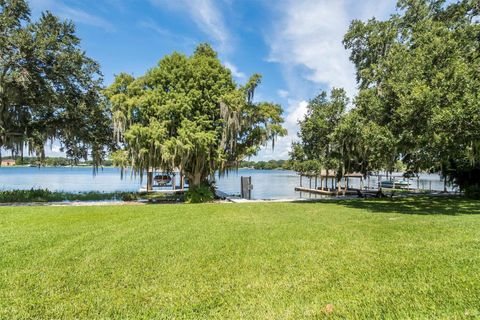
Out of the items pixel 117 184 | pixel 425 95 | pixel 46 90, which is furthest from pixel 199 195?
pixel 117 184

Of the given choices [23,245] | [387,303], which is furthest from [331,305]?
[23,245]

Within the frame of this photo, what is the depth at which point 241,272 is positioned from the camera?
4.09 m

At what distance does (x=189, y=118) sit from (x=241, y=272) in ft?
37.8

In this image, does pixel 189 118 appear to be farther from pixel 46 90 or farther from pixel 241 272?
pixel 241 272

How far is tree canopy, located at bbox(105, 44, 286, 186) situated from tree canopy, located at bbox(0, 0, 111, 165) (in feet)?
7.70

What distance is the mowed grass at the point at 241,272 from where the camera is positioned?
305 centimetres

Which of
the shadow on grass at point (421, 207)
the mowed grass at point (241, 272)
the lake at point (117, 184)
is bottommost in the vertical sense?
the lake at point (117, 184)

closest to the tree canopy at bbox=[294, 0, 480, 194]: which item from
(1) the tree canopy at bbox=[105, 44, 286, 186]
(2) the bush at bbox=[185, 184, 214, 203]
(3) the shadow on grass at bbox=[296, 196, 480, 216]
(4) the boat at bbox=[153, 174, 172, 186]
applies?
(3) the shadow on grass at bbox=[296, 196, 480, 216]

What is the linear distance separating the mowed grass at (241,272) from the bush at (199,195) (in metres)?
7.81

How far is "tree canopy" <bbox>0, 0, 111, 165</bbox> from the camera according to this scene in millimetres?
13703

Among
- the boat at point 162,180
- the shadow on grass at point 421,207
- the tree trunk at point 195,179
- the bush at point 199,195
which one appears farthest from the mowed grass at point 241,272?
the boat at point 162,180

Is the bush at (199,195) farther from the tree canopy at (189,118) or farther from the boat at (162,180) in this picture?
the boat at (162,180)

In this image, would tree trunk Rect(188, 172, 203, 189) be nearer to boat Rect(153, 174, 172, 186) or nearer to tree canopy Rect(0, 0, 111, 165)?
tree canopy Rect(0, 0, 111, 165)

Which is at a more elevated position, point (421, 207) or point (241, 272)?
point (241, 272)
